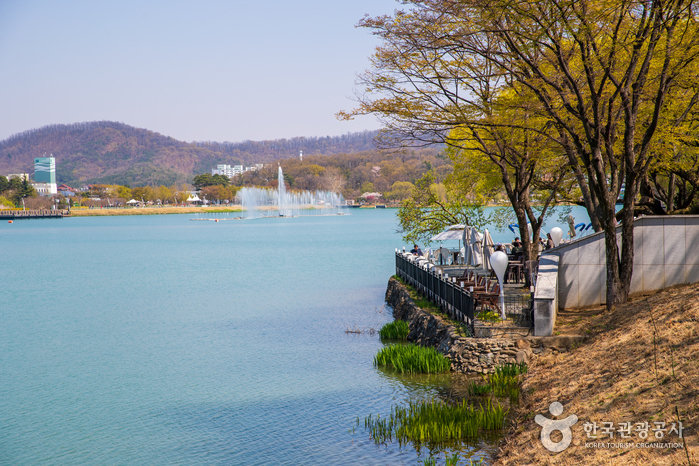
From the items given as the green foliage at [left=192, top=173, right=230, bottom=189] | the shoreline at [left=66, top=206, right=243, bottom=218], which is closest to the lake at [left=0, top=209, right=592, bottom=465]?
the shoreline at [left=66, top=206, right=243, bottom=218]

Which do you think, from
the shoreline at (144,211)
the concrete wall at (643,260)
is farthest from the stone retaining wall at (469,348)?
the shoreline at (144,211)

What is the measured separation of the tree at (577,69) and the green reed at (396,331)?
18.8ft

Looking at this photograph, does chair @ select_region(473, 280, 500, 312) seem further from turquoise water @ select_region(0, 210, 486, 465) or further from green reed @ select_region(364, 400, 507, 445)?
green reed @ select_region(364, 400, 507, 445)

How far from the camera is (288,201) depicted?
17025 centimetres

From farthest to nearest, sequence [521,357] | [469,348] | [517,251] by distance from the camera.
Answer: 1. [517,251]
2. [469,348]
3. [521,357]

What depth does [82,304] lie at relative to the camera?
27.1m

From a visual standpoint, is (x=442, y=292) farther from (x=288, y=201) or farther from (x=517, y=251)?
(x=288, y=201)

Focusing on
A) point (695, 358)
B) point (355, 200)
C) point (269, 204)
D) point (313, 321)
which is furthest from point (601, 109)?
point (355, 200)

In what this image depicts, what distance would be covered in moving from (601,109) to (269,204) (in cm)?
16435

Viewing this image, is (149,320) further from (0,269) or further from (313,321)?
(0,269)

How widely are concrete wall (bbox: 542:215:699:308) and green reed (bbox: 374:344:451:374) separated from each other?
131 inches

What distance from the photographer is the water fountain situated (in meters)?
162
